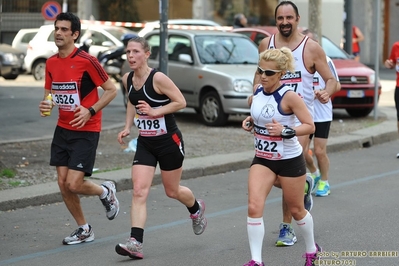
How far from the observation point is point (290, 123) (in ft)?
21.6

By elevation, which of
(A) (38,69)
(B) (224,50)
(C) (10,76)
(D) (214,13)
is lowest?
(C) (10,76)

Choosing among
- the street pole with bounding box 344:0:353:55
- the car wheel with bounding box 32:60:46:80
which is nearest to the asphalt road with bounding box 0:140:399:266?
the street pole with bounding box 344:0:353:55

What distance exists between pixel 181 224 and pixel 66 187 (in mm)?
1428

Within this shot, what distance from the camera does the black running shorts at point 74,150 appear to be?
7676mm

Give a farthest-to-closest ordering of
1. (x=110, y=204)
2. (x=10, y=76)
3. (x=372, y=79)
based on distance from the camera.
Answer: (x=10, y=76) < (x=372, y=79) < (x=110, y=204)

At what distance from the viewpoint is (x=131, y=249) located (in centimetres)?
703

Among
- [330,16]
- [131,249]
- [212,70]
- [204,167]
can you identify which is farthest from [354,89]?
[131,249]

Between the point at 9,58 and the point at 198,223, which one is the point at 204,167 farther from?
the point at 9,58

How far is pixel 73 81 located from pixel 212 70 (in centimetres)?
905

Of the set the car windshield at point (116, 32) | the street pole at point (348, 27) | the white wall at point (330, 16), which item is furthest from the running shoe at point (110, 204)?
the car windshield at point (116, 32)

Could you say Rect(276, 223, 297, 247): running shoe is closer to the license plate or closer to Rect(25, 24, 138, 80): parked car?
the license plate

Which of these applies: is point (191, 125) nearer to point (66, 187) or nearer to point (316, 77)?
point (316, 77)

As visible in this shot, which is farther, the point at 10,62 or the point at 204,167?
the point at 10,62

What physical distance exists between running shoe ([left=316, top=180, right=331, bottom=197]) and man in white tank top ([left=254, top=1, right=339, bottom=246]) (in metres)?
2.26
